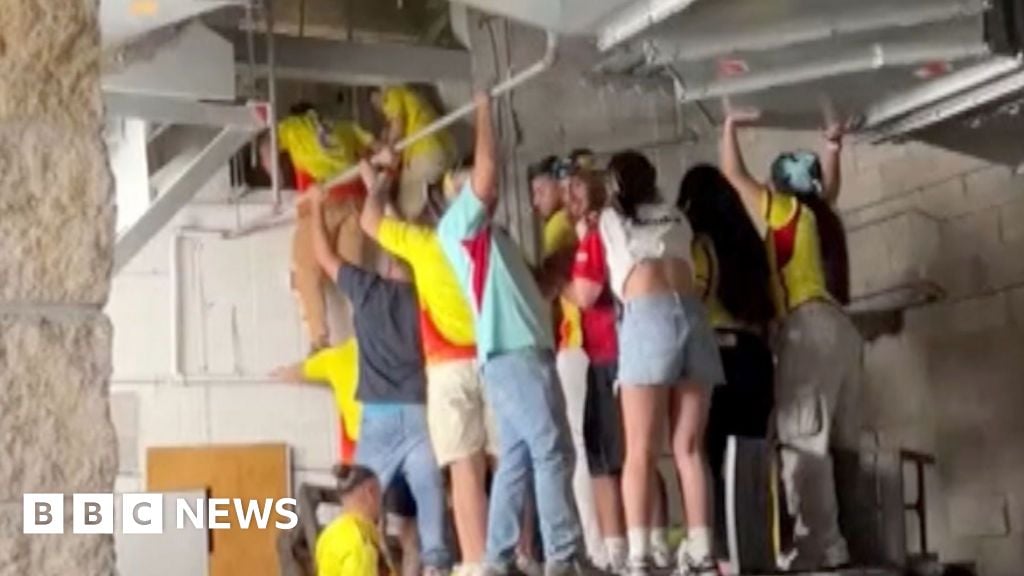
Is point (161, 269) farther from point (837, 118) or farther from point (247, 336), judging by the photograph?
point (837, 118)

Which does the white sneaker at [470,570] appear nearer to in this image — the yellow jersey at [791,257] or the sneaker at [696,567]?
the sneaker at [696,567]

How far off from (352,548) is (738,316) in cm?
123

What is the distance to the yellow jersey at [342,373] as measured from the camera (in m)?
5.94

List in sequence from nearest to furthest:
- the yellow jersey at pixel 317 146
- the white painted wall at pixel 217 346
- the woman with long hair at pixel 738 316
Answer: the woman with long hair at pixel 738 316 < the yellow jersey at pixel 317 146 < the white painted wall at pixel 217 346

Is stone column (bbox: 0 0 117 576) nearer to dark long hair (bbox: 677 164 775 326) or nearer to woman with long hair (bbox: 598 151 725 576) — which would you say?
woman with long hair (bbox: 598 151 725 576)

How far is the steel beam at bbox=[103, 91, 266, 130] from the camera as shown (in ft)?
15.7

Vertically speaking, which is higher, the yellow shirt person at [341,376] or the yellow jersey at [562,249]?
the yellow jersey at [562,249]

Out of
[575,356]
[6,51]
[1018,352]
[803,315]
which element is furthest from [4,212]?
[1018,352]

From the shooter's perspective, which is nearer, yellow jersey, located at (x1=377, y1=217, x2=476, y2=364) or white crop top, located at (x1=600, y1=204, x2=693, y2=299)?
white crop top, located at (x1=600, y1=204, x2=693, y2=299)

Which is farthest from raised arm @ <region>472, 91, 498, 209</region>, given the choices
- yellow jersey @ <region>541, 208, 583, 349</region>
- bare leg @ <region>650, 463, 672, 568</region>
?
bare leg @ <region>650, 463, 672, 568</region>

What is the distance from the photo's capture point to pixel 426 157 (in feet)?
20.2

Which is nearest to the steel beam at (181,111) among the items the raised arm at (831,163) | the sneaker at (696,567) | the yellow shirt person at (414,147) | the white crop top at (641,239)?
the yellow shirt person at (414,147)

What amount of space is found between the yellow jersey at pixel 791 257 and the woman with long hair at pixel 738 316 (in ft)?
0.12

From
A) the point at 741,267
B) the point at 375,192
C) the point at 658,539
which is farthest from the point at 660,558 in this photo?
the point at 375,192
